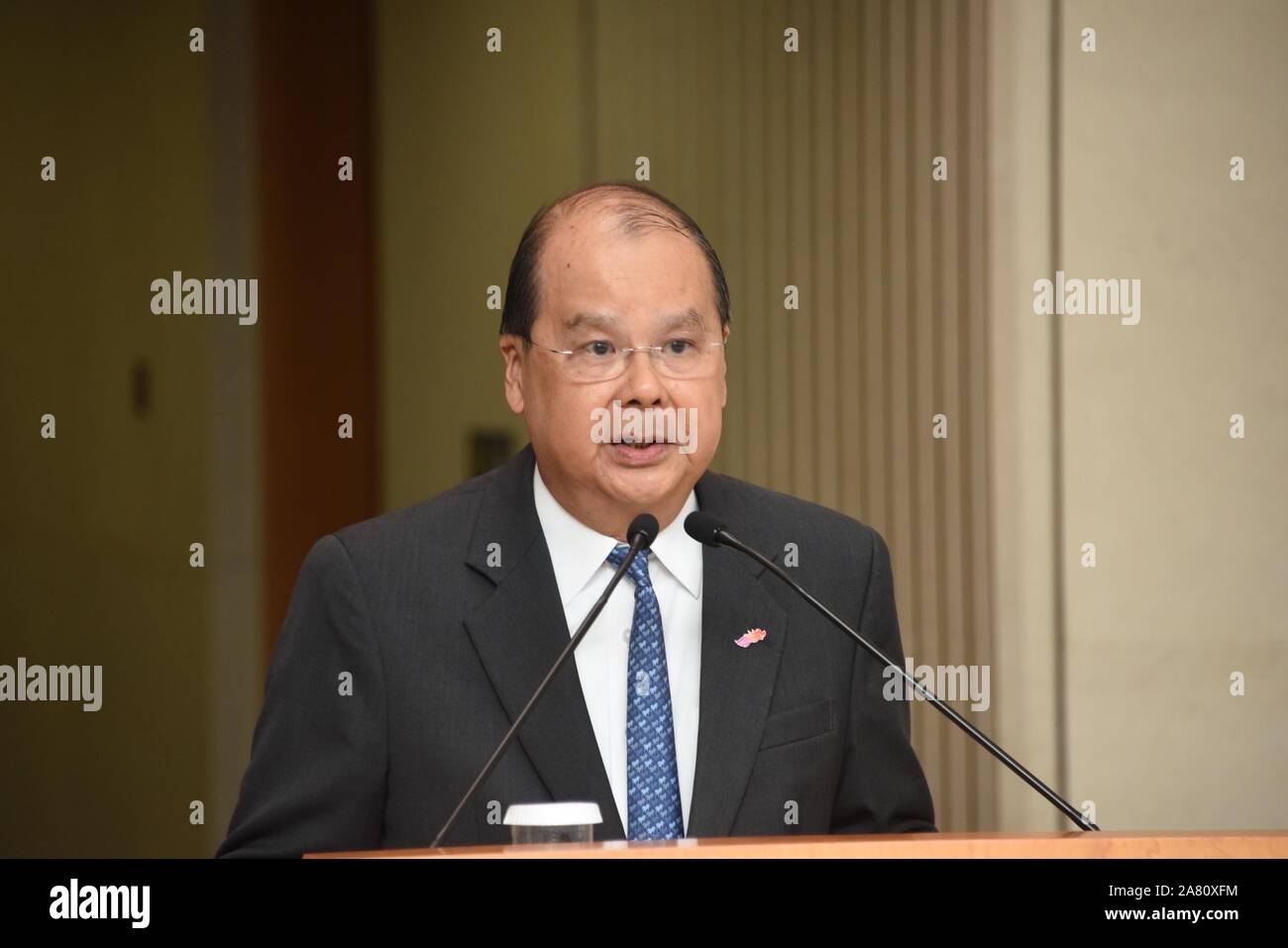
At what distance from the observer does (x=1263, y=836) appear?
4.49 ft

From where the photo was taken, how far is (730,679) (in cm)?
219

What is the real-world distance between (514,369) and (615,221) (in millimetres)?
289

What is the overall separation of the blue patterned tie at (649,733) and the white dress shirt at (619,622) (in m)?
0.01

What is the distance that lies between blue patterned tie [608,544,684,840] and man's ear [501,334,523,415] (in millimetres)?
379

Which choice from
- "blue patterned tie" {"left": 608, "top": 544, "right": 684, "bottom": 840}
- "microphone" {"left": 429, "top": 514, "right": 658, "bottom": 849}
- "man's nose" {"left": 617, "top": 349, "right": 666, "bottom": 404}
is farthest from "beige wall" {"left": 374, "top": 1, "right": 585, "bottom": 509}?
"microphone" {"left": 429, "top": 514, "right": 658, "bottom": 849}

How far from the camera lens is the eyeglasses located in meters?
2.29

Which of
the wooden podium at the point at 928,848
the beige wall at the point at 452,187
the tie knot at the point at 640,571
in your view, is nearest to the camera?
the wooden podium at the point at 928,848

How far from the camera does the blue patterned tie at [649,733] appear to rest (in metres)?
2.08
